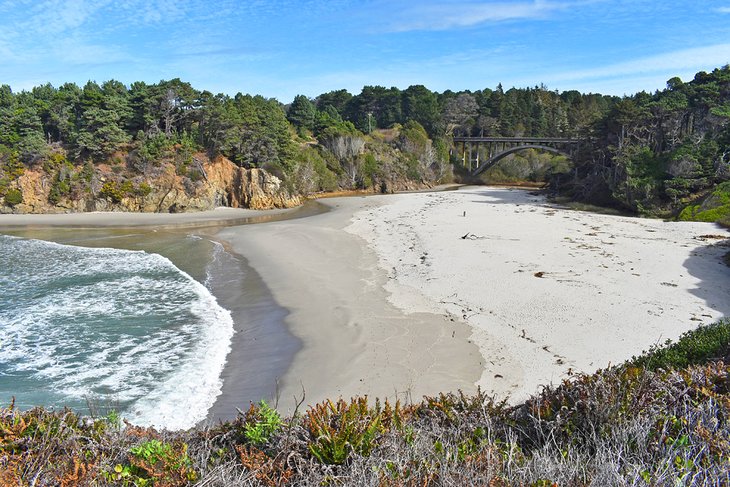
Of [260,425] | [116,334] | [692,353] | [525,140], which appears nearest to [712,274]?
[692,353]

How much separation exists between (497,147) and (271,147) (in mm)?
36183

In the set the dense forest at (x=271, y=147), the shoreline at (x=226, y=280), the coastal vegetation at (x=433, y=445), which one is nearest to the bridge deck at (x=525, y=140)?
the dense forest at (x=271, y=147)

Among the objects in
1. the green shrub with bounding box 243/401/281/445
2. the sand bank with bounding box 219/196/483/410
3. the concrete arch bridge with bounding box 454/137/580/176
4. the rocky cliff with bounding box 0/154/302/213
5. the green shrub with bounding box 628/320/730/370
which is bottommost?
the sand bank with bounding box 219/196/483/410

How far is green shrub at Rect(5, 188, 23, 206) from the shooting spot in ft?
115

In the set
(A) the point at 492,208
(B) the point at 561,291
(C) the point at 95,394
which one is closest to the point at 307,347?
(C) the point at 95,394

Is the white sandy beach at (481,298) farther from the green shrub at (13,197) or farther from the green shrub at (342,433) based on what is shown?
the green shrub at (13,197)

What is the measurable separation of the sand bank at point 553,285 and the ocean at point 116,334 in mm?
5371

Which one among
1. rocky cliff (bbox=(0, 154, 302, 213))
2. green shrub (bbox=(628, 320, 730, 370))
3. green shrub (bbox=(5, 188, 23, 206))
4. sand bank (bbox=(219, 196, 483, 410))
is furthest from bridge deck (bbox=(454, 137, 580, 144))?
green shrub (bbox=(5, 188, 23, 206))

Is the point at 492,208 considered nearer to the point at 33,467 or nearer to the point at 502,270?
the point at 502,270

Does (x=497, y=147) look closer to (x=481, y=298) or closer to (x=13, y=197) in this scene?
(x=13, y=197)

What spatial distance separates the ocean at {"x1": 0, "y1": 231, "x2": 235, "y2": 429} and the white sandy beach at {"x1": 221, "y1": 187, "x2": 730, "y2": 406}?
1.92 meters

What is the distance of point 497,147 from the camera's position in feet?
214

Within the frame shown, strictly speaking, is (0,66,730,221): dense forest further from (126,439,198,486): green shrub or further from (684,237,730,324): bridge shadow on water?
(126,439,198,486): green shrub

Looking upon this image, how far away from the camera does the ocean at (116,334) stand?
8.71m
